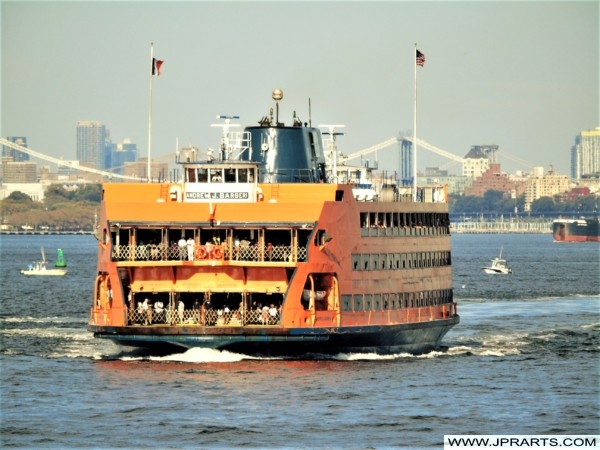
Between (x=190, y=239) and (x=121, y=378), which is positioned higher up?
(x=190, y=239)

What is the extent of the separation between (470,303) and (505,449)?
52280 millimetres

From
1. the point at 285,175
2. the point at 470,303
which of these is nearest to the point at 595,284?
the point at 470,303

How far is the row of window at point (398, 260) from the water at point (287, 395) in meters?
2.88

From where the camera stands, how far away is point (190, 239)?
52.5m

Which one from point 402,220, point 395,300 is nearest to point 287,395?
point 395,300

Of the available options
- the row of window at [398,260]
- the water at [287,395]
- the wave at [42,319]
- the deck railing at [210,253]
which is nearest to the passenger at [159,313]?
the water at [287,395]

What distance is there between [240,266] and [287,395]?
21.0 feet

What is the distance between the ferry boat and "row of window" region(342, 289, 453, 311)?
0.08 metres

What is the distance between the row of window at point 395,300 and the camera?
174 ft

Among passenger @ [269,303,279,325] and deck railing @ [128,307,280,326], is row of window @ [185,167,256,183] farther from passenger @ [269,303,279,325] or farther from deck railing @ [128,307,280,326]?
passenger @ [269,303,279,325]

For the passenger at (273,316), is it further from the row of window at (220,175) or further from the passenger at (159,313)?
the row of window at (220,175)

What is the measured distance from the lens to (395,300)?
56188mm

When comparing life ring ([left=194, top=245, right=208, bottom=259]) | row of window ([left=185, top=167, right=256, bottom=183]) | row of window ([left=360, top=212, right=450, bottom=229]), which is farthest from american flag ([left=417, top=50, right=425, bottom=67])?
life ring ([left=194, top=245, right=208, bottom=259])

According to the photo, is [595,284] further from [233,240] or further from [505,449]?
[505,449]
